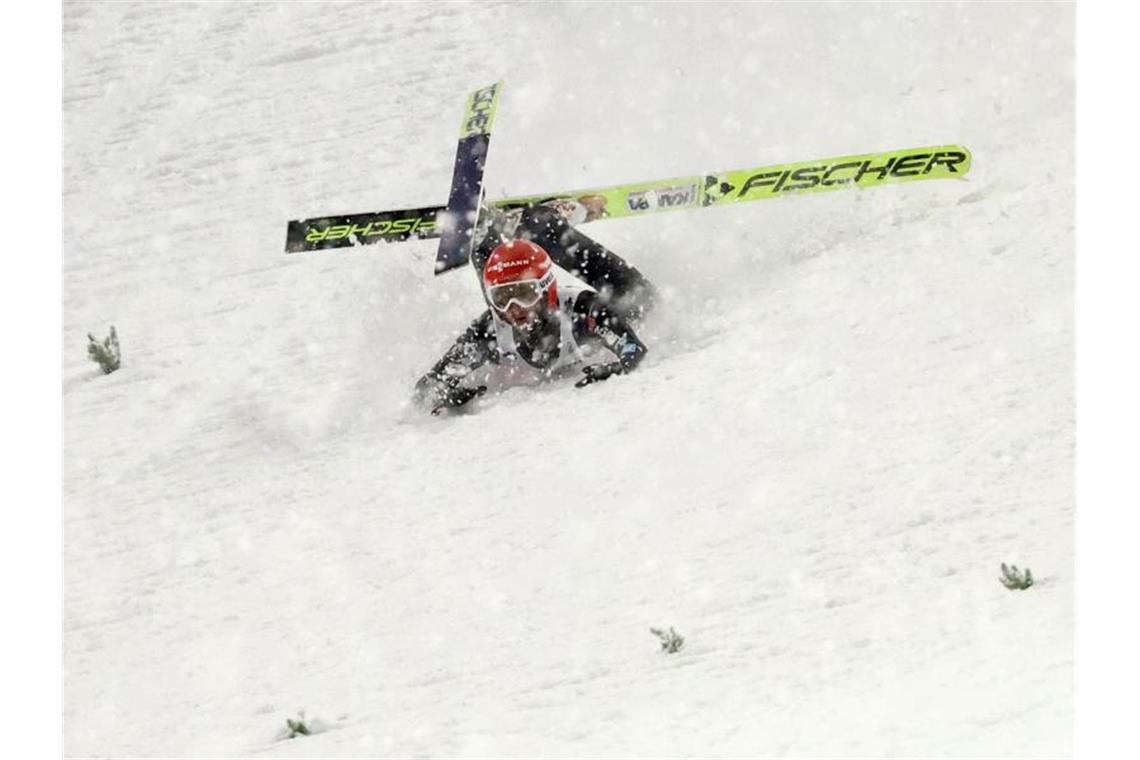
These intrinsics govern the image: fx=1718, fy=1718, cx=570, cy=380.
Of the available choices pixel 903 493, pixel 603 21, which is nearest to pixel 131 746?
pixel 903 493

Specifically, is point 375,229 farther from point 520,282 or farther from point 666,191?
point 666,191

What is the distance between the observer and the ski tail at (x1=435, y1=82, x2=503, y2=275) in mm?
6609

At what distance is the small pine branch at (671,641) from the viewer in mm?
5543

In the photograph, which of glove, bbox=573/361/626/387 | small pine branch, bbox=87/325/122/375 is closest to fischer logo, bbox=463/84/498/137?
glove, bbox=573/361/626/387

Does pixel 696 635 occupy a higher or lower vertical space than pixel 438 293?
lower

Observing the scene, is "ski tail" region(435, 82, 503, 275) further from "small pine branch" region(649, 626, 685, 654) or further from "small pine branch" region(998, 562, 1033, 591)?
"small pine branch" region(998, 562, 1033, 591)

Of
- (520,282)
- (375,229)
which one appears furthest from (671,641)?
(375,229)

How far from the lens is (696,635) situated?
5.59 m

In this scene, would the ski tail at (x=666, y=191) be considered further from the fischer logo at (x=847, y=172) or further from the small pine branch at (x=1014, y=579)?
the small pine branch at (x=1014, y=579)

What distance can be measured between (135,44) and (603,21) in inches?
77.0

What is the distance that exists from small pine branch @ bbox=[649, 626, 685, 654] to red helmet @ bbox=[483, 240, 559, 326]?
143 centimetres

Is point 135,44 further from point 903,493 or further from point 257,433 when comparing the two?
point 903,493

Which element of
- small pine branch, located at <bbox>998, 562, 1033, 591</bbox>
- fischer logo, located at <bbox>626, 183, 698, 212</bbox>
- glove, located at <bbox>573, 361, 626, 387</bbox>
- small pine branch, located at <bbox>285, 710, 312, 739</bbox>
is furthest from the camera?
fischer logo, located at <bbox>626, 183, 698, 212</bbox>

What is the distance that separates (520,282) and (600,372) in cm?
45
